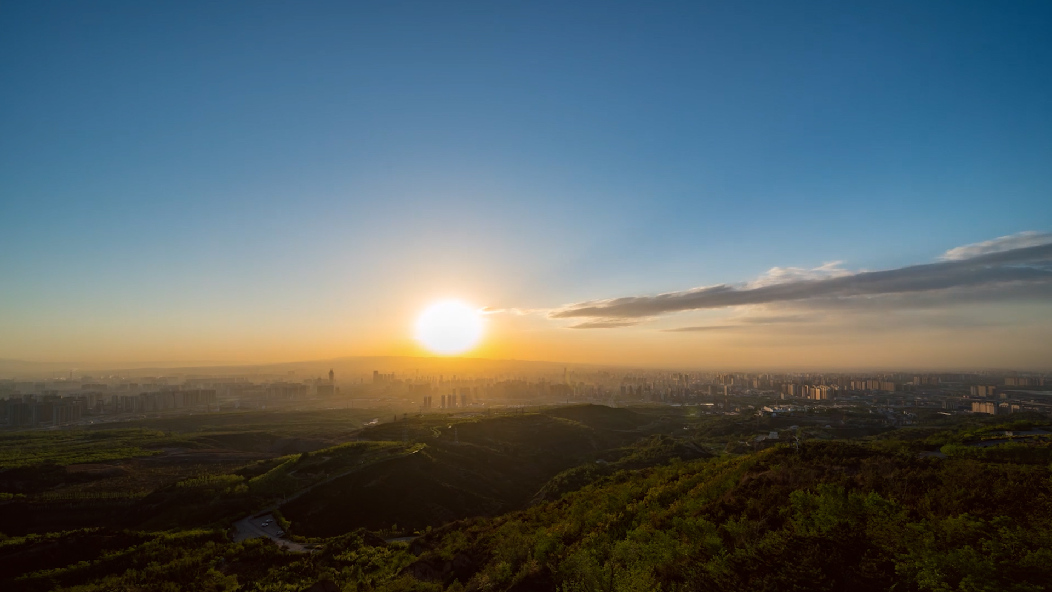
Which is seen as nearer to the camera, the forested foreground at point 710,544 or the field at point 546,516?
the forested foreground at point 710,544

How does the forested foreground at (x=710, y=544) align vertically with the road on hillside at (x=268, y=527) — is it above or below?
above

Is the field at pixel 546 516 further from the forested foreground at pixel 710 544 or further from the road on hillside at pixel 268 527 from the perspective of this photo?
the road on hillside at pixel 268 527

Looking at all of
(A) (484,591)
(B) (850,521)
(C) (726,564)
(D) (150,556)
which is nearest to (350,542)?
(D) (150,556)

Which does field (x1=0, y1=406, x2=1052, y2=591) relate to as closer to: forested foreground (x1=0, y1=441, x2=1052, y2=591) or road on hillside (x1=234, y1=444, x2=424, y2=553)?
forested foreground (x1=0, y1=441, x2=1052, y2=591)

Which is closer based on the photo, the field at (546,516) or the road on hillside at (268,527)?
the field at (546,516)

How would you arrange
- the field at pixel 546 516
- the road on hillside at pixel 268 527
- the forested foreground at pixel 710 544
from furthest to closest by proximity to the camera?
the road on hillside at pixel 268 527 < the field at pixel 546 516 < the forested foreground at pixel 710 544

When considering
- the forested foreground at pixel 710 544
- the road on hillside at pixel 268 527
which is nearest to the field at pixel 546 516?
the forested foreground at pixel 710 544

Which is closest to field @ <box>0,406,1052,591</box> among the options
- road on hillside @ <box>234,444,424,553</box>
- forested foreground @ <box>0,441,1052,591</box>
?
forested foreground @ <box>0,441,1052,591</box>

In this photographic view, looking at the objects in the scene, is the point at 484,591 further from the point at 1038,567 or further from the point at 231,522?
the point at 231,522

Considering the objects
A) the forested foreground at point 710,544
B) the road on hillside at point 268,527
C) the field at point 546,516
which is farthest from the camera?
the road on hillside at point 268,527
